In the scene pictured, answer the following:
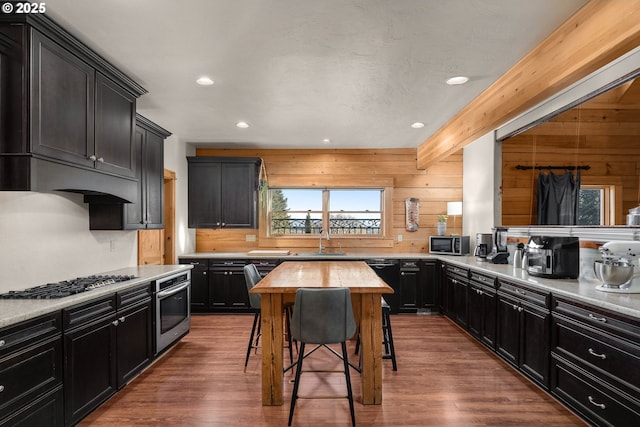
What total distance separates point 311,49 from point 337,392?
2624 mm

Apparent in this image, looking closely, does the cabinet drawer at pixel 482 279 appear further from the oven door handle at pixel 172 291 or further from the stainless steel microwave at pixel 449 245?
the oven door handle at pixel 172 291

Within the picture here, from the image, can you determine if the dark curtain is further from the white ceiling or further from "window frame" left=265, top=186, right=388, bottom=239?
"window frame" left=265, top=186, right=388, bottom=239

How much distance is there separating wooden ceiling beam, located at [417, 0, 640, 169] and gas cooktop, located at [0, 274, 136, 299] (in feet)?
11.5

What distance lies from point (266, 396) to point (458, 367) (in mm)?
1826

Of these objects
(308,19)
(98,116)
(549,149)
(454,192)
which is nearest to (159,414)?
(98,116)

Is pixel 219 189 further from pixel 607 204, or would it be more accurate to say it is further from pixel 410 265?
pixel 607 204

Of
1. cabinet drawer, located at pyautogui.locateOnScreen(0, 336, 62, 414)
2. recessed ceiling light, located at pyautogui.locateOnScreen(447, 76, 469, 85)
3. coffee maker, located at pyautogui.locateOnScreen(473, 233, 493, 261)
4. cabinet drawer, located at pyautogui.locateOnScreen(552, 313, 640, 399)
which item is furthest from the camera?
coffee maker, located at pyautogui.locateOnScreen(473, 233, 493, 261)

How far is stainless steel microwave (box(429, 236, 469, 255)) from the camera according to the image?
5.06 m

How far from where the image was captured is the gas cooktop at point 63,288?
2.15 meters

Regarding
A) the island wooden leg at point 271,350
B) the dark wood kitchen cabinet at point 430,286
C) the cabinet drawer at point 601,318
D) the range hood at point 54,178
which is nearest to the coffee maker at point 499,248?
the dark wood kitchen cabinet at point 430,286

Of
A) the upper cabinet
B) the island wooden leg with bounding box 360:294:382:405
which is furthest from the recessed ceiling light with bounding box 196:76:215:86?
the island wooden leg with bounding box 360:294:382:405

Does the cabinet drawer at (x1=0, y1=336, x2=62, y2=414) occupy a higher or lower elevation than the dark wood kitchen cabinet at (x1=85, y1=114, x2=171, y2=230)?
lower

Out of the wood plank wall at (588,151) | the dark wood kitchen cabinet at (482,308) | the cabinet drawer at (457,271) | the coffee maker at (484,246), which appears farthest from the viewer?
the coffee maker at (484,246)

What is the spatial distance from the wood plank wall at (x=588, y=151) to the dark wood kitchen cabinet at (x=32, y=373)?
3948 mm
